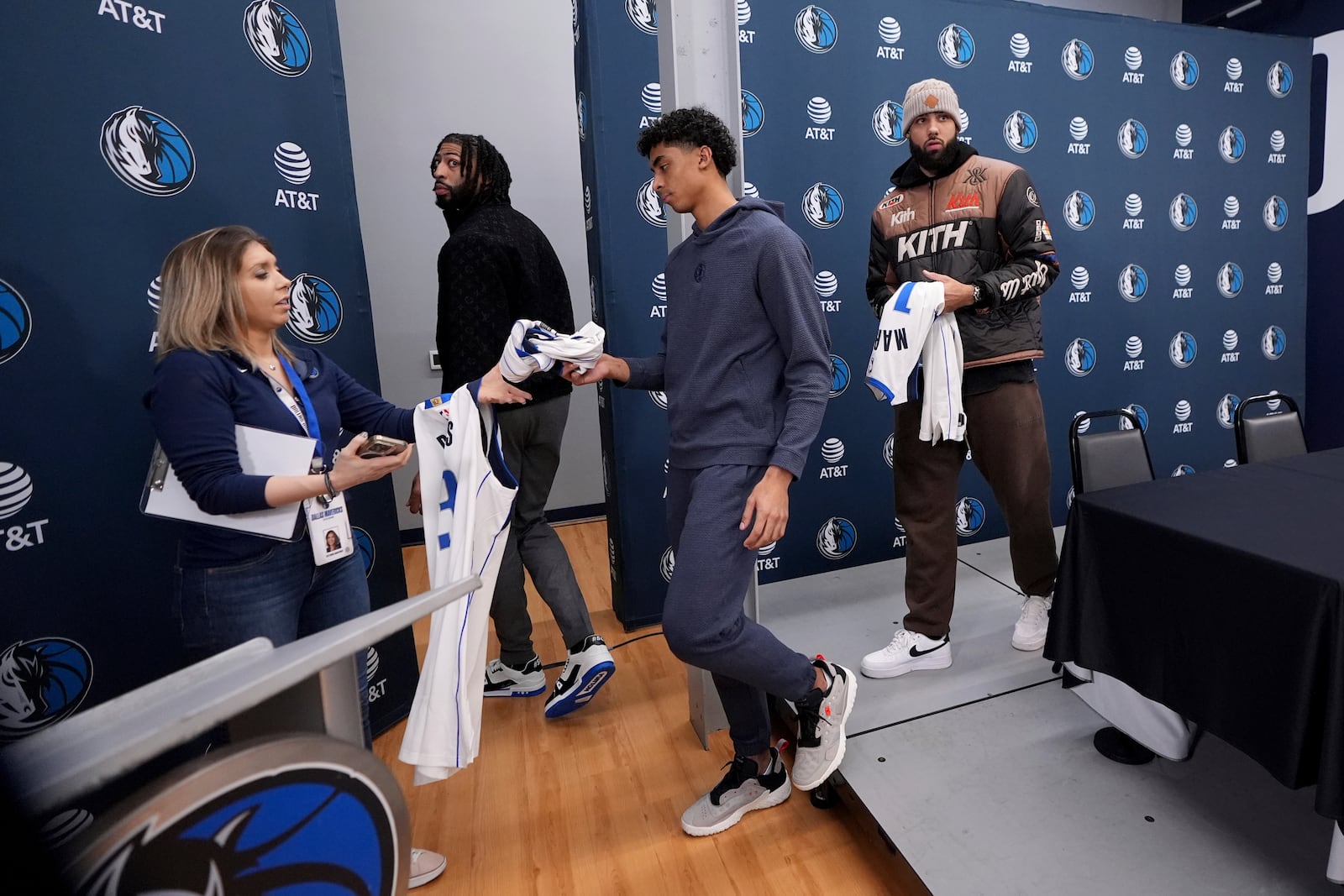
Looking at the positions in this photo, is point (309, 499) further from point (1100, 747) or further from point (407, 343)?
point (407, 343)

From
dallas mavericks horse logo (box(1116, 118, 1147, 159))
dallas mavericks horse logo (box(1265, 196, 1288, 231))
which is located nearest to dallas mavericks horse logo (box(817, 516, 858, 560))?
dallas mavericks horse logo (box(1116, 118, 1147, 159))

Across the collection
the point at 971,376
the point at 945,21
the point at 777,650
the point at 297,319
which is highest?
the point at 945,21

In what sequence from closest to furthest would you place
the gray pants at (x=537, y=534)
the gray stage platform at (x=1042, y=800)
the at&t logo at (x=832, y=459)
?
the gray stage platform at (x=1042, y=800) < the gray pants at (x=537, y=534) < the at&t logo at (x=832, y=459)

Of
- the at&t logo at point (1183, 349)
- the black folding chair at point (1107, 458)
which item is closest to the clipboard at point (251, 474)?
the black folding chair at point (1107, 458)

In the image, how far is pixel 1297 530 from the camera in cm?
131

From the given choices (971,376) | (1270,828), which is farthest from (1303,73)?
(1270,828)

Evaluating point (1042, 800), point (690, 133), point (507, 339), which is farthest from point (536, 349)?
point (1042, 800)

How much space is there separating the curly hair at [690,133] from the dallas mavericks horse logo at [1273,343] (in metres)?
4.03

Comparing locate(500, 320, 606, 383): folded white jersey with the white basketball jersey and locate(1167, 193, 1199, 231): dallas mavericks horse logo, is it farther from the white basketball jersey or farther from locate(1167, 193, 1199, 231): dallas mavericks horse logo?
locate(1167, 193, 1199, 231): dallas mavericks horse logo

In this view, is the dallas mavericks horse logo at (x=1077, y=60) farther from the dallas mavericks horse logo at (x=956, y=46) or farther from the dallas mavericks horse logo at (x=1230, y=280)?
the dallas mavericks horse logo at (x=1230, y=280)

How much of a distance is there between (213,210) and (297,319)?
0.31 m

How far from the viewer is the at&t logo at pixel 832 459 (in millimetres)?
3080

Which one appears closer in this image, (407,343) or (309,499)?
(309,499)

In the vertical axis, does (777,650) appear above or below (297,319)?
below
